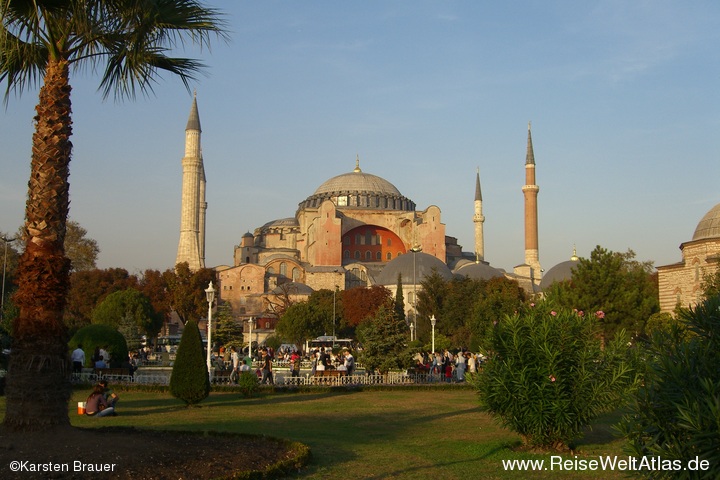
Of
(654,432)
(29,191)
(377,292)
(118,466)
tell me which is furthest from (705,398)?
(377,292)

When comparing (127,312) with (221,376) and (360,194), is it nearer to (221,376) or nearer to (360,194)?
(221,376)

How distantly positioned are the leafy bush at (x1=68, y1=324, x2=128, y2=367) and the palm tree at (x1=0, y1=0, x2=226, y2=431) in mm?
13126

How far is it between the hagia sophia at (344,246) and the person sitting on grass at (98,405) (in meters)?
35.4

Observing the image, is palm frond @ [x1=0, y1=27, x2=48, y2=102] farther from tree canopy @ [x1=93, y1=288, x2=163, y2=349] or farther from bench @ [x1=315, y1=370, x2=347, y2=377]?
tree canopy @ [x1=93, y1=288, x2=163, y2=349]

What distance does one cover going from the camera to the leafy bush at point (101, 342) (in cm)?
2028

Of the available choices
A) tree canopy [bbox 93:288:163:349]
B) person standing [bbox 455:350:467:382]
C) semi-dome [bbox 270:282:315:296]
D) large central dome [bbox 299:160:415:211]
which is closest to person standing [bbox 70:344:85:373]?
person standing [bbox 455:350:467:382]

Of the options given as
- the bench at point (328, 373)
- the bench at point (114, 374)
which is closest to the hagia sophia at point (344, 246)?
the bench at point (328, 373)

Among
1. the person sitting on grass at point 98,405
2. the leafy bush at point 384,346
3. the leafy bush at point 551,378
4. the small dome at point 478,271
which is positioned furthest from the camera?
the small dome at point 478,271

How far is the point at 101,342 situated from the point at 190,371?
8.28 meters

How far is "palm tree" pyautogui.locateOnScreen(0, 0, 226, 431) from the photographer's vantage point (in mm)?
7129

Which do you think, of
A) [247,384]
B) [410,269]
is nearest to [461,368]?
[247,384]

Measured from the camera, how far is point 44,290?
7.21 meters

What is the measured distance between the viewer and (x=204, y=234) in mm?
65375

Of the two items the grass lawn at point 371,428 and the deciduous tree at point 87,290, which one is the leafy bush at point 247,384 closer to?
the grass lawn at point 371,428
